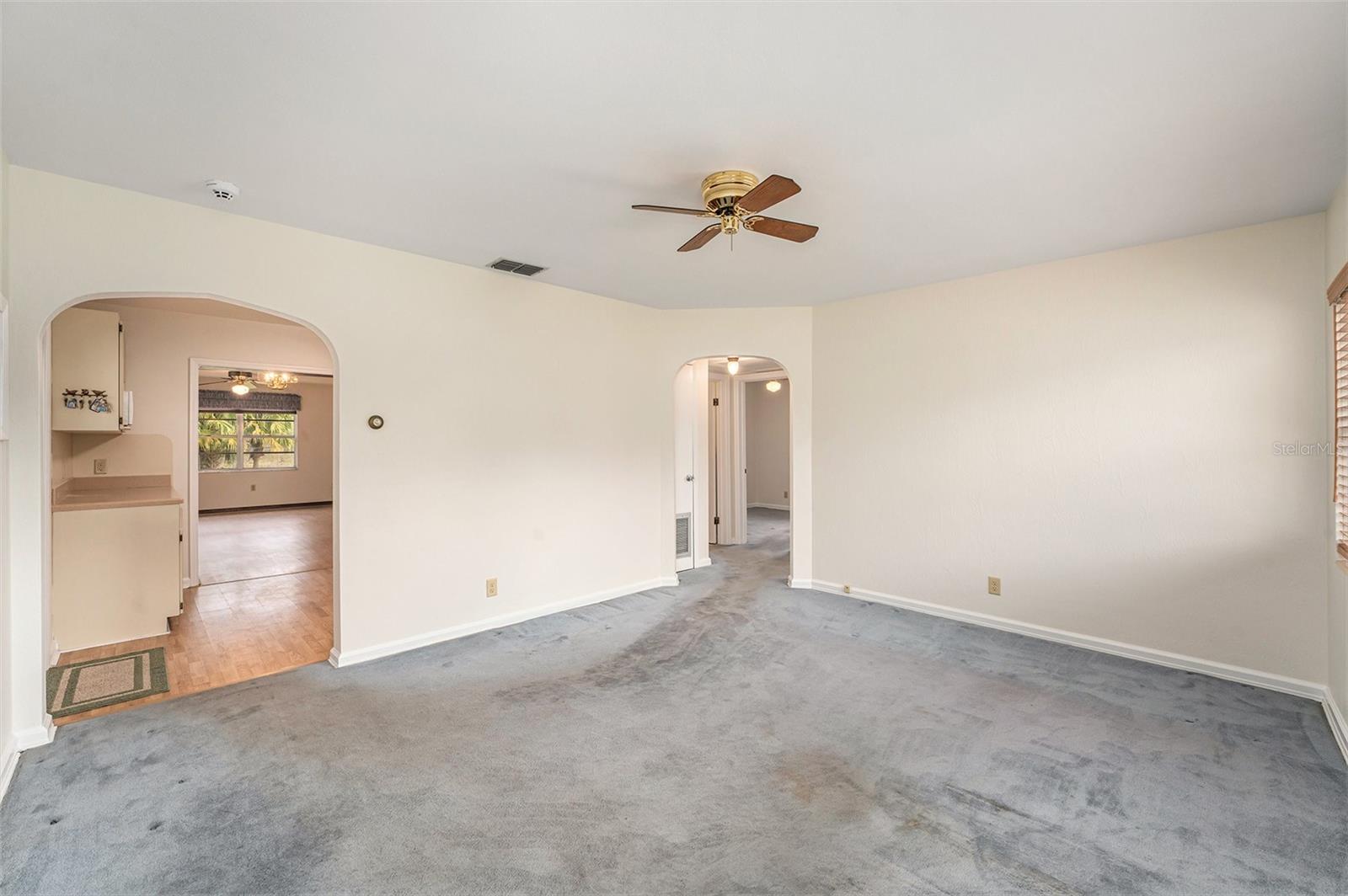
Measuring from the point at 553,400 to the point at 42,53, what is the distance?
9.98ft

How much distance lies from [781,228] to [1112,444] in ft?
8.66

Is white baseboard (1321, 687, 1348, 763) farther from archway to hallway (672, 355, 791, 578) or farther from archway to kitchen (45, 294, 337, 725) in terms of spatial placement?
archway to kitchen (45, 294, 337, 725)

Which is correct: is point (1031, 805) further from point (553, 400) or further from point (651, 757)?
point (553, 400)

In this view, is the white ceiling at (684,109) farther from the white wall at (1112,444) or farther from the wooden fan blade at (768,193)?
the white wall at (1112,444)

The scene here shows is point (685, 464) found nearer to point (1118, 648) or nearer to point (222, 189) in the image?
point (1118, 648)

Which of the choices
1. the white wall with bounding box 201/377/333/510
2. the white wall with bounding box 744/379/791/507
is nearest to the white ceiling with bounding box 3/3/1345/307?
the white wall with bounding box 744/379/791/507

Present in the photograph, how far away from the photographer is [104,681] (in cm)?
332

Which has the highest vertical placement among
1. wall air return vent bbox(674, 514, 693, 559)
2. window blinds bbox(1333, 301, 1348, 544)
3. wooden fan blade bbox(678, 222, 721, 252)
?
wooden fan blade bbox(678, 222, 721, 252)

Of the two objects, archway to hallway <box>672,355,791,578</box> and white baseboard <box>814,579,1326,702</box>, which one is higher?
archway to hallway <box>672,355,791,578</box>

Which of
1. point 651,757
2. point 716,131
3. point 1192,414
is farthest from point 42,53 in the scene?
point 1192,414

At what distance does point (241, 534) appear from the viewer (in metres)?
8.43

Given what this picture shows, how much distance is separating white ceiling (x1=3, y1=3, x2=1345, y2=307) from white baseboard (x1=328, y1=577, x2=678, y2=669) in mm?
2464

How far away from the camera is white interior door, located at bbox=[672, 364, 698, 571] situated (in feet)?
19.3

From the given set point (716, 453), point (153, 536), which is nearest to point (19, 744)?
point (153, 536)
